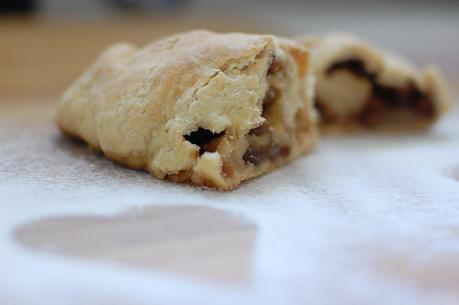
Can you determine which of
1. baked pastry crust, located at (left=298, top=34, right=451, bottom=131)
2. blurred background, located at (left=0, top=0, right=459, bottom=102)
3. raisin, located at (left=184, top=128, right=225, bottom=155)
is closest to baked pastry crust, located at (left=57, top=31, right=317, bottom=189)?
raisin, located at (left=184, top=128, right=225, bottom=155)

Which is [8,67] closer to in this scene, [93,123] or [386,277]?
[93,123]

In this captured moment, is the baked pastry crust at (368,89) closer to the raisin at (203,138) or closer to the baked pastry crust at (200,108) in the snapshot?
the baked pastry crust at (200,108)

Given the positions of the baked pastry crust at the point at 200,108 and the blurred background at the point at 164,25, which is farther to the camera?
the blurred background at the point at 164,25

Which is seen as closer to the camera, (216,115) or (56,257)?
(56,257)

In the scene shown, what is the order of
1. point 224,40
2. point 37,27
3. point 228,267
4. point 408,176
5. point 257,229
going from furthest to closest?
point 37,27, point 408,176, point 224,40, point 257,229, point 228,267

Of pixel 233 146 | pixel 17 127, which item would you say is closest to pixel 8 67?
pixel 17 127

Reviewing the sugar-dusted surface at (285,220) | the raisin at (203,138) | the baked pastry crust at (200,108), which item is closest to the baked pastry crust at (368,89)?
the sugar-dusted surface at (285,220)

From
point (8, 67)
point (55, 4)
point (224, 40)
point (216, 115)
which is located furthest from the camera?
point (55, 4)

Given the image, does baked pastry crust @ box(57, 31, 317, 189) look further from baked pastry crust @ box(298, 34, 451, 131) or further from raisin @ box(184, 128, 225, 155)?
baked pastry crust @ box(298, 34, 451, 131)
